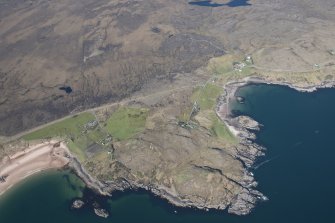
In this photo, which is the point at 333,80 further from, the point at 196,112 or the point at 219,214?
the point at 219,214

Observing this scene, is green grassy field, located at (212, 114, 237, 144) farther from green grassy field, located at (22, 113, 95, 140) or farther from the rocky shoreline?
green grassy field, located at (22, 113, 95, 140)

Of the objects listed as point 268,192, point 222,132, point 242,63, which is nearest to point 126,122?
point 222,132

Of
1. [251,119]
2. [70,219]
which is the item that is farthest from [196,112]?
[70,219]

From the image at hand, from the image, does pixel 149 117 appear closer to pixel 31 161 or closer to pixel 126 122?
pixel 126 122

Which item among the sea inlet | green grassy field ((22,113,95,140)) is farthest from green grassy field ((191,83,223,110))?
green grassy field ((22,113,95,140))

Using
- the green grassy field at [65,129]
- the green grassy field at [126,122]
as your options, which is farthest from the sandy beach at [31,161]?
the green grassy field at [126,122]
